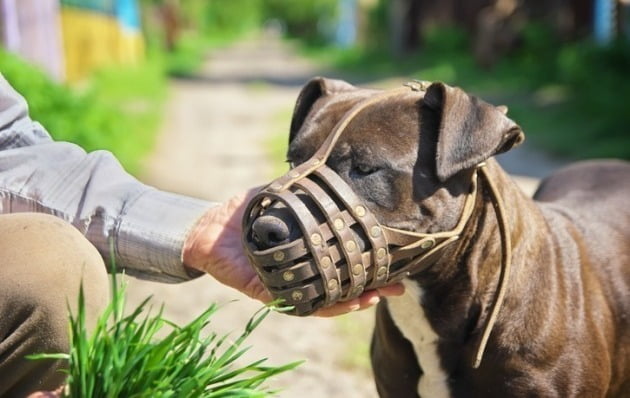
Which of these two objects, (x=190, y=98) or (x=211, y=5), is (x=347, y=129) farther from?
(x=211, y=5)

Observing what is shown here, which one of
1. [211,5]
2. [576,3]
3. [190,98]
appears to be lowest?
[211,5]

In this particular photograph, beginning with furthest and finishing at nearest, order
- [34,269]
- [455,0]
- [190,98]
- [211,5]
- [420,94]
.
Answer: [211,5] < [455,0] < [190,98] < [420,94] < [34,269]

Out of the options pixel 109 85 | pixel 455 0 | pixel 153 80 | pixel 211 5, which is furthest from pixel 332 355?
pixel 211 5

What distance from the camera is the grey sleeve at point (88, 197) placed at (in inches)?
94.8

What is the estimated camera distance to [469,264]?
8.68 ft

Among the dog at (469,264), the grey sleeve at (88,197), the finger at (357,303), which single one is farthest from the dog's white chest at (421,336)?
the grey sleeve at (88,197)

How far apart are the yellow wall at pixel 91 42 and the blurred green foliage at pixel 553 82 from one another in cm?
490

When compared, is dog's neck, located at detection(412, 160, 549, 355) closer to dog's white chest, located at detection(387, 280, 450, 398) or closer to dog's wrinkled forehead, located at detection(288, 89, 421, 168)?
dog's white chest, located at detection(387, 280, 450, 398)

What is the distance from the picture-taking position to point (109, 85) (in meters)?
13.1

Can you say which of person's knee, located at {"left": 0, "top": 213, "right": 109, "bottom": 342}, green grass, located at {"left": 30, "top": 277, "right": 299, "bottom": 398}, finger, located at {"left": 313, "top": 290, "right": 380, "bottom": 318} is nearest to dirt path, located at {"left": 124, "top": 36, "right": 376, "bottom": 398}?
green grass, located at {"left": 30, "top": 277, "right": 299, "bottom": 398}

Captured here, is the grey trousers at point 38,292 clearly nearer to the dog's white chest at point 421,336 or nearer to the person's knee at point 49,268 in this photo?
the person's knee at point 49,268

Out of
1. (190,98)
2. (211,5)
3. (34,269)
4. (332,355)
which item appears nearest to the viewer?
(34,269)

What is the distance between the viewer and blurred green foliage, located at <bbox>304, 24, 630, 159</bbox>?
9.15m

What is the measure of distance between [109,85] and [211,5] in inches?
1589
